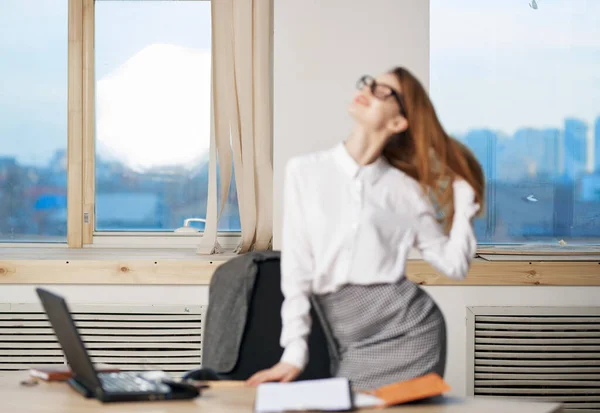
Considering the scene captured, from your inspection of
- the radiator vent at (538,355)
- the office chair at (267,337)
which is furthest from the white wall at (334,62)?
the office chair at (267,337)

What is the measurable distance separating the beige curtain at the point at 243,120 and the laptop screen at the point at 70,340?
1568mm

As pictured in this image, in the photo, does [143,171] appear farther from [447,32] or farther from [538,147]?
[538,147]

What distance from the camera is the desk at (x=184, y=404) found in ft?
5.27

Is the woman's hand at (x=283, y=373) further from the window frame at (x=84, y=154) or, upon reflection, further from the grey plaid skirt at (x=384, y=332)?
the window frame at (x=84, y=154)

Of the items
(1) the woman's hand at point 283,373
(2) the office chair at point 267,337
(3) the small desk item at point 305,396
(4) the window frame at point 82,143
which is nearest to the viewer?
(3) the small desk item at point 305,396

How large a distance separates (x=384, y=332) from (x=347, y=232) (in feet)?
0.75

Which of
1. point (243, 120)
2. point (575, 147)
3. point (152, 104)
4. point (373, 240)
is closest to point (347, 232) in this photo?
point (373, 240)

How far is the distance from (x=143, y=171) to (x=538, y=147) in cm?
172

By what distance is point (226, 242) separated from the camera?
3521 mm

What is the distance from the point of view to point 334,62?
10.4ft

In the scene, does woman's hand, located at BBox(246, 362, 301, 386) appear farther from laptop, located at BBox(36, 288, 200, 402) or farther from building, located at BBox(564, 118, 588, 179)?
building, located at BBox(564, 118, 588, 179)

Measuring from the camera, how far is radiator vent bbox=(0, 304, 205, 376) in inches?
122

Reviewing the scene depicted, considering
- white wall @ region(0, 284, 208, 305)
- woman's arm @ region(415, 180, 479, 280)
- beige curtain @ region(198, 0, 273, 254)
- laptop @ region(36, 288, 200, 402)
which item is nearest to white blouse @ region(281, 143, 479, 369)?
woman's arm @ region(415, 180, 479, 280)

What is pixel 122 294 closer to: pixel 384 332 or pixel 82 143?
pixel 82 143
